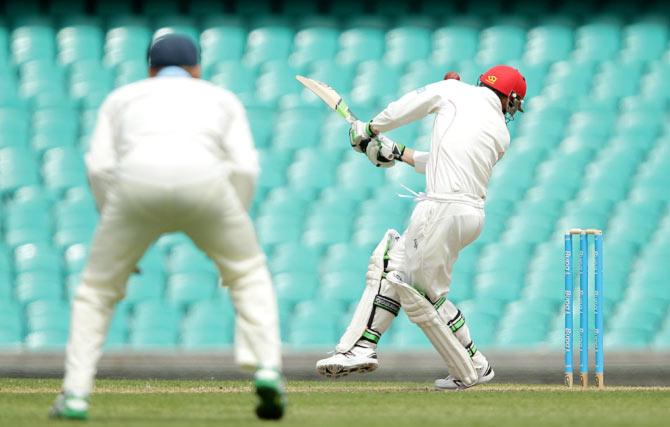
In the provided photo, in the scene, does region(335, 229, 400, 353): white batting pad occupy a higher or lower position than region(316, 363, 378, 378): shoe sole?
higher

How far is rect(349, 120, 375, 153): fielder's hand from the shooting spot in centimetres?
528

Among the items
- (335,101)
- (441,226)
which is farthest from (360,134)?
(441,226)

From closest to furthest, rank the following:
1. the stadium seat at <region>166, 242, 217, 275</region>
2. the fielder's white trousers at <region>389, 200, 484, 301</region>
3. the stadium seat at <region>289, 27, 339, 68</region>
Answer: the fielder's white trousers at <region>389, 200, 484, 301</region>
the stadium seat at <region>166, 242, 217, 275</region>
the stadium seat at <region>289, 27, 339, 68</region>

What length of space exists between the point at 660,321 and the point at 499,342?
3.49 ft

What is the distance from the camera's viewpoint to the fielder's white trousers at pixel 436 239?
499cm

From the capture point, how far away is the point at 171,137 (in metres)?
3.44

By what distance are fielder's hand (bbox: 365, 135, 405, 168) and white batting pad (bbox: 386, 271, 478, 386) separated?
22.2 inches

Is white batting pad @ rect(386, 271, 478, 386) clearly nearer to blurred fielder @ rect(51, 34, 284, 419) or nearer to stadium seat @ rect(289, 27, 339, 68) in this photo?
blurred fielder @ rect(51, 34, 284, 419)

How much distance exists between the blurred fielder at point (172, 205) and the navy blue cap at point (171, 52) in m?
0.11

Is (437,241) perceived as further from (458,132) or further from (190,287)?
(190,287)

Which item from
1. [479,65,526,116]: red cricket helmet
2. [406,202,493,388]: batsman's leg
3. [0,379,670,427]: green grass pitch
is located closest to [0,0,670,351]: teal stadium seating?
[0,379,670,427]: green grass pitch

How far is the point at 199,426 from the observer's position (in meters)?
3.40

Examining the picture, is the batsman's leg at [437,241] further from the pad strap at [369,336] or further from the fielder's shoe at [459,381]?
the pad strap at [369,336]

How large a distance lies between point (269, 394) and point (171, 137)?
76cm
